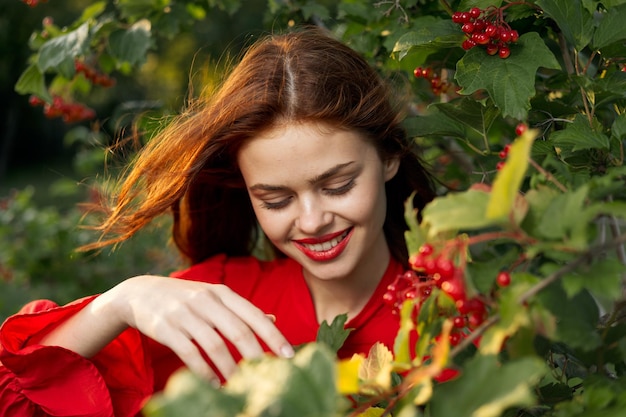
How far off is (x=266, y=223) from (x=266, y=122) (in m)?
0.24

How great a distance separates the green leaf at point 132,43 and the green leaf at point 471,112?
1.27 m

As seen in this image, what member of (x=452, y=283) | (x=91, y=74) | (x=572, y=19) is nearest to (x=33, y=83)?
(x=91, y=74)

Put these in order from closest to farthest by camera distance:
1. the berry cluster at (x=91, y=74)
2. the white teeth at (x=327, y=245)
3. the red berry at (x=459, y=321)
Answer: the red berry at (x=459, y=321), the white teeth at (x=327, y=245), the berry cluster at (x=91, y=74)

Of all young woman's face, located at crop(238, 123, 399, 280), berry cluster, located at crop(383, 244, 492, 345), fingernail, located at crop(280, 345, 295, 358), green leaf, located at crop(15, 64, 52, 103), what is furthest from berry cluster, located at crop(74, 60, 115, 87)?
berry cluster, located at crop(383, 244, 492, 345)

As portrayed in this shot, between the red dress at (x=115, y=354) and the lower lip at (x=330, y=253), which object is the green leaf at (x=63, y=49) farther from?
the lower lip at (x=330, y=253)

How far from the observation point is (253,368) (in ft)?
2.63

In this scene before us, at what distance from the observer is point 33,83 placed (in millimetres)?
2674

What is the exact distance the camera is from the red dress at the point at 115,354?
5.92ft

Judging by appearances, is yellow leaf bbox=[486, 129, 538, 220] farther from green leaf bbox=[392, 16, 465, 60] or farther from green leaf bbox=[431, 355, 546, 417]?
green leaf bbox=[392, 16, 465, 60]

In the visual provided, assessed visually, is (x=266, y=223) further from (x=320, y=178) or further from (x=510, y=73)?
(x=510, y=73)

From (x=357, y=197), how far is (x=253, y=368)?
102 centimetres

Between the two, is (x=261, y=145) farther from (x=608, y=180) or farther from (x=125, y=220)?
(x=608, y=180)

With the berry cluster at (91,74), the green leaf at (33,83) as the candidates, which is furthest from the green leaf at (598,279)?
the berry cluster at (91,74)

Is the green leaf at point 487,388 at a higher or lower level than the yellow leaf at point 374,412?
higher
